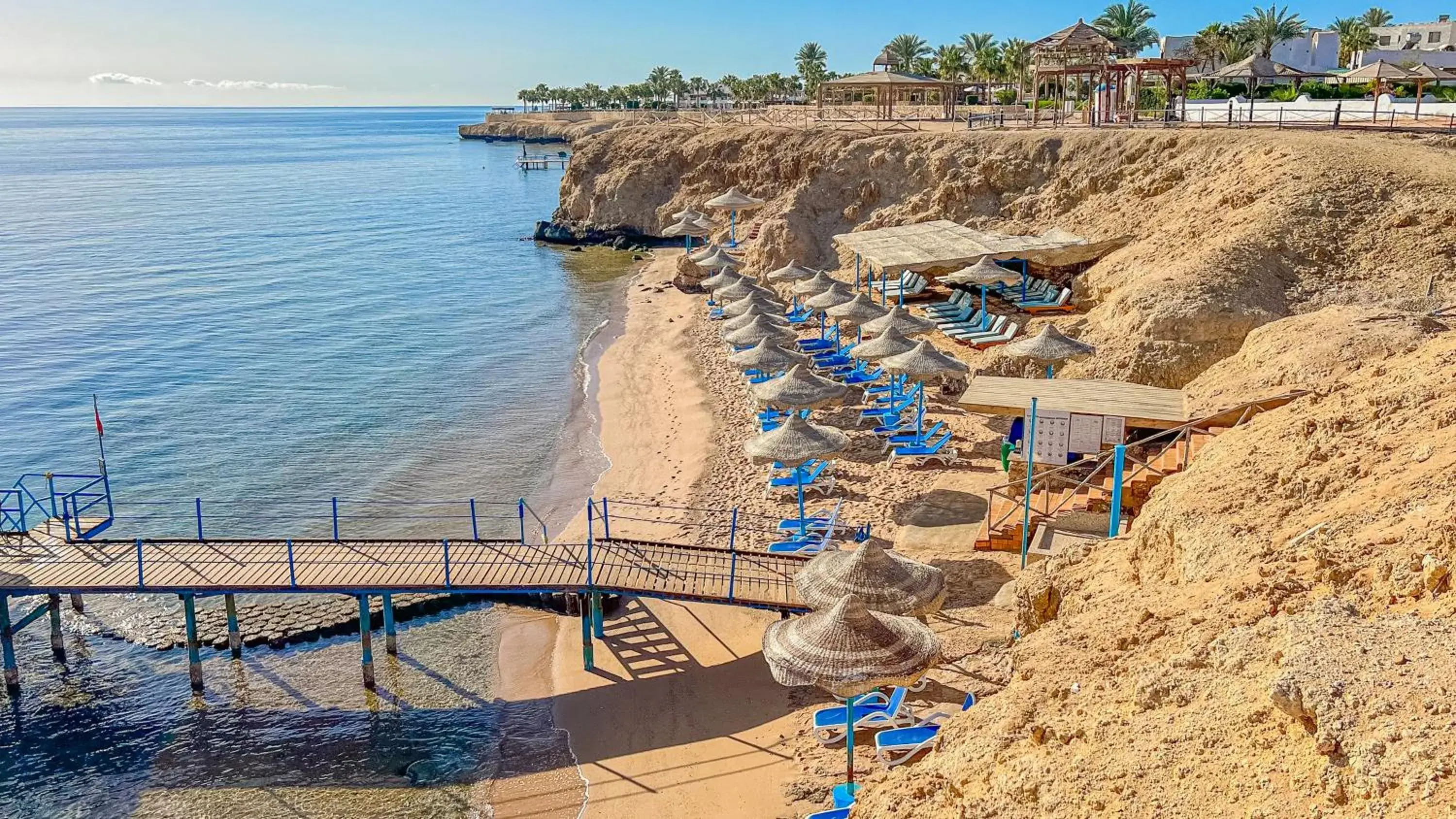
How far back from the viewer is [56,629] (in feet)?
61.2

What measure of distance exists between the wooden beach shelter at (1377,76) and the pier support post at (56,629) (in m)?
43.5

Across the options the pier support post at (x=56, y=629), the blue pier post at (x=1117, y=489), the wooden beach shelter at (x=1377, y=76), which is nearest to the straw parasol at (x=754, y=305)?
the blue pier post at (x=1117, y=489)

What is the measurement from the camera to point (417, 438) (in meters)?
30.5

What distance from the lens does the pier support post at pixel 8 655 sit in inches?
701

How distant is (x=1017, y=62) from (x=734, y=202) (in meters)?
27.5

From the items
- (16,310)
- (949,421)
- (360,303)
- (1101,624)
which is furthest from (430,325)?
(1101,624)

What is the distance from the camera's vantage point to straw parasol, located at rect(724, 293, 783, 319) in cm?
3353

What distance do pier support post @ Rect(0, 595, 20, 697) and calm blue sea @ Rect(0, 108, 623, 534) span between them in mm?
6117

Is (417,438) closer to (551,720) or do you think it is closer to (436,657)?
(436,657)

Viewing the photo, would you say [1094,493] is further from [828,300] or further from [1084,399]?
[828,300]

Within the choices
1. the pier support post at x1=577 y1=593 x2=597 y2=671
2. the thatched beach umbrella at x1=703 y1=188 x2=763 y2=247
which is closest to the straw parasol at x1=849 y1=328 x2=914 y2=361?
the pier support post at x1=577 y1=593 x2=597 y2=671

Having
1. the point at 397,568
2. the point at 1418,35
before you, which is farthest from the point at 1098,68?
the point at 1418,35

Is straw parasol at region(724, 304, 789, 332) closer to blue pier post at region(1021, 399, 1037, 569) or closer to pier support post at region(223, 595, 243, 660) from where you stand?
blue pier post at region(1021, 399, 1037, 569)

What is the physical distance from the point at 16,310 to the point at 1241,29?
7334cm
